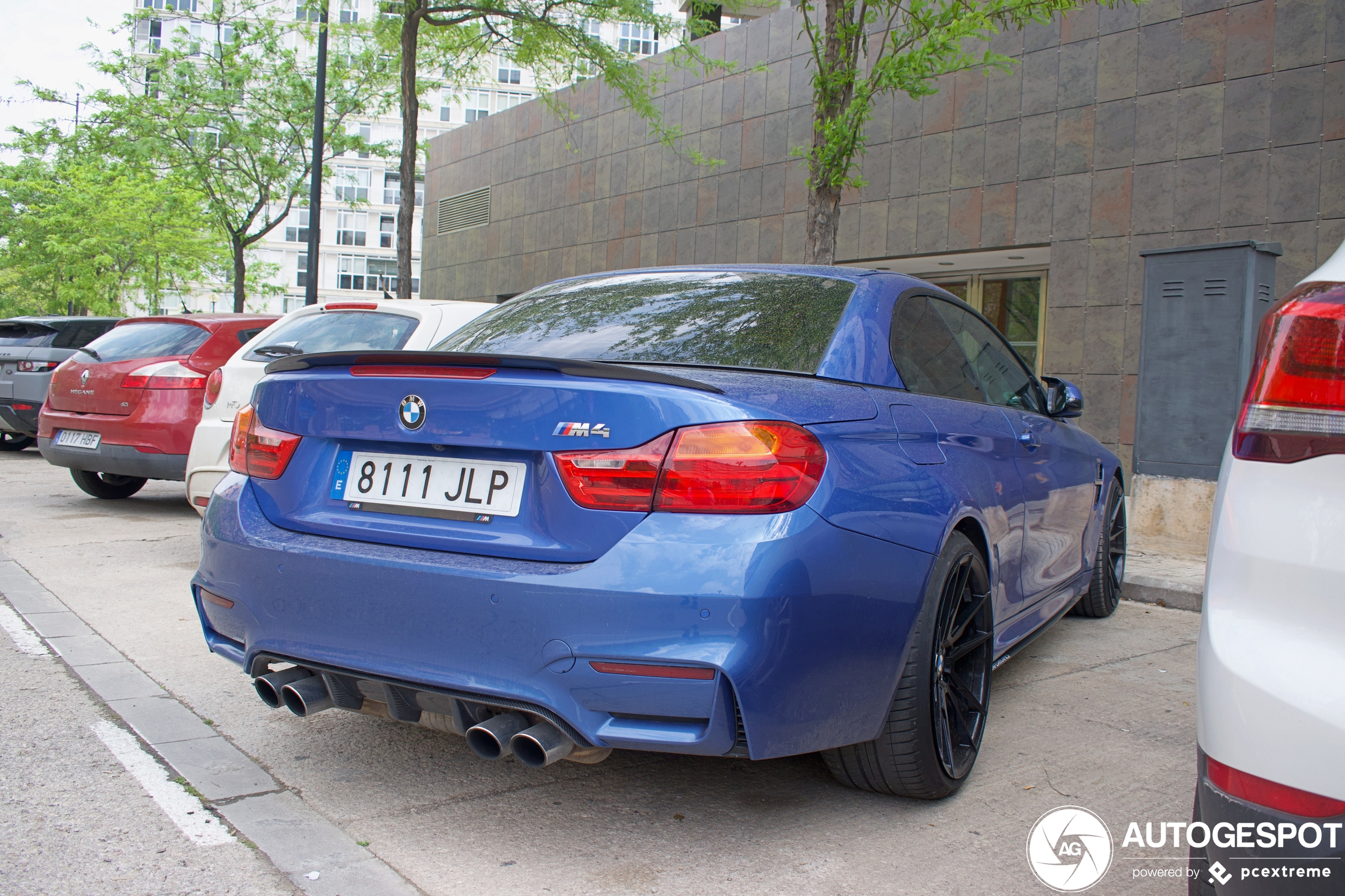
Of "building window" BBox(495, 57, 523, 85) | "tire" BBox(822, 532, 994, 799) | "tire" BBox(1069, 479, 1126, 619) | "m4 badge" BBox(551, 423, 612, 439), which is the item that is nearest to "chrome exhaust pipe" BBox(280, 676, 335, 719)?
"m4 badge" BBox(551, 423, 612, 439)

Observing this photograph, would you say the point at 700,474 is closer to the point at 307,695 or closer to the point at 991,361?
the point at 307,695

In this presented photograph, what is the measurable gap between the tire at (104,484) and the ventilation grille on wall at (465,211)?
17.8 m

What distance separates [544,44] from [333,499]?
14.8m

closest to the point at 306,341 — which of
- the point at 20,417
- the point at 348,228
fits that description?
the point at 20,417

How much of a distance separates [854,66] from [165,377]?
645cm

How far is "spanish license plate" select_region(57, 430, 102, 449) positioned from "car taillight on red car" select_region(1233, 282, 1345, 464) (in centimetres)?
781

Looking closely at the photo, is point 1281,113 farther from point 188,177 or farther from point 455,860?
point 188,177

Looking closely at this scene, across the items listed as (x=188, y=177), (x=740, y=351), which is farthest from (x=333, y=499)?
(x=188, y=177)

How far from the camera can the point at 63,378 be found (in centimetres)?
805

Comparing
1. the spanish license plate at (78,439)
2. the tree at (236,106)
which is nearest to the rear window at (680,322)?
the spanish license plate at (78,439)

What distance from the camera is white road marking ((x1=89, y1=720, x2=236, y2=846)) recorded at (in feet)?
8.65

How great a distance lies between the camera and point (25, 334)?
12148mm

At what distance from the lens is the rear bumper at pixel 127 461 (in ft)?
24.5

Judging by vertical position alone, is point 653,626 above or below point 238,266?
below
